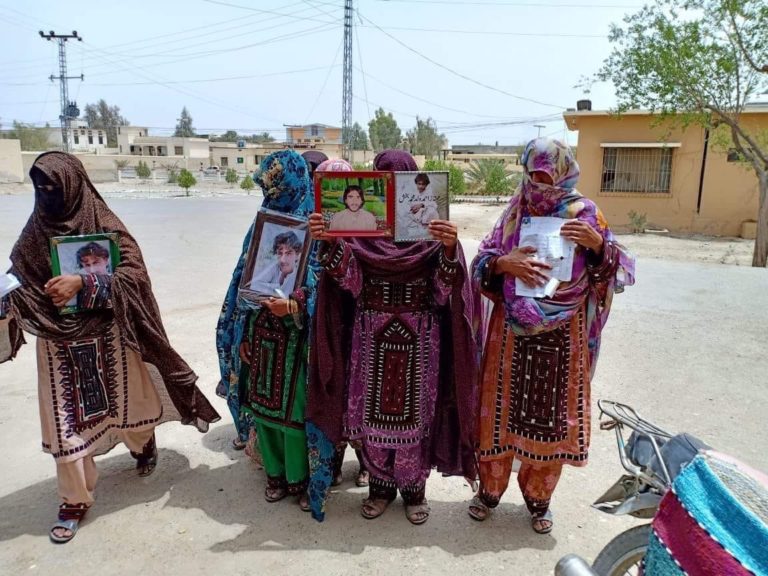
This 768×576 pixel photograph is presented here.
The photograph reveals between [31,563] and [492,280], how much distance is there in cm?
242

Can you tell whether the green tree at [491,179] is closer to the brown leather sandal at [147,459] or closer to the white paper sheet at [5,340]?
the brown leather sandal at [147,459]

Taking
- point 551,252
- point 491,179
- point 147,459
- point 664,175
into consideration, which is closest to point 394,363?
point 551,252

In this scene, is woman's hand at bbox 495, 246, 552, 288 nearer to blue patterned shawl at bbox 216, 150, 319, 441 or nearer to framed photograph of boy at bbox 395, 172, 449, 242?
framed photograph of boy at bbox 395, 172, 449, 242

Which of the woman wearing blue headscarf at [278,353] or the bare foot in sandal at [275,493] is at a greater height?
the woman wearing blue headscarf at [278,353]

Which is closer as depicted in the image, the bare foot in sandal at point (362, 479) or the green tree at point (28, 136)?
the bare foot in sandal at point (362, 479)

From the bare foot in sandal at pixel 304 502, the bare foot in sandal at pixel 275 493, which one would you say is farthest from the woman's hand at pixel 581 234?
the bare foot in sandal at pixel 275 493

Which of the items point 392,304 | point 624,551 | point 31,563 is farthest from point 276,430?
point 624,551

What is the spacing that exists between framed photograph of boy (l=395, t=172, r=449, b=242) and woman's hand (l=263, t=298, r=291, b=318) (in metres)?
0.65

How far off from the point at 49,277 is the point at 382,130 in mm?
55089

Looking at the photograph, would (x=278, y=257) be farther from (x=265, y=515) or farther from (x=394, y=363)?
(x=265, y=515)

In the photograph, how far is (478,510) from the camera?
290 cm

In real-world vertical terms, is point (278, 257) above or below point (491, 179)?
below

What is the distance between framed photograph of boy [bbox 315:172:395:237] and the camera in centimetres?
237

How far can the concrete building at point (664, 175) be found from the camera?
1600 centimetres
